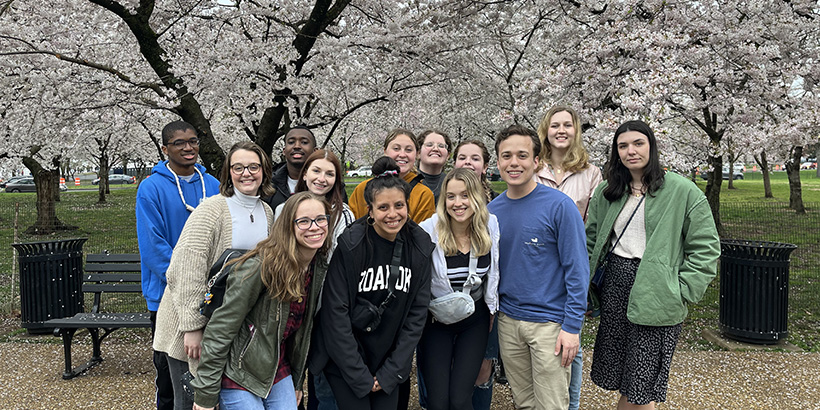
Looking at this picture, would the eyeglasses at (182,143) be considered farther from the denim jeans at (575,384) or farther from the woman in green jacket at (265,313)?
the denim jeans at (575,384)

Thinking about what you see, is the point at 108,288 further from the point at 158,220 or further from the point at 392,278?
the point at 392,278

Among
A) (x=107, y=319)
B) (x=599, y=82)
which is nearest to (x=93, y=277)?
(x=107, y=319)

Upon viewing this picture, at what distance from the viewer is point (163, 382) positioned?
3387 millimetres

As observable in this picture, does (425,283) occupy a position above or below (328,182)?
below

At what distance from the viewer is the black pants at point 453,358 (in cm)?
303

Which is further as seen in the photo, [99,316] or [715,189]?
[715,189]

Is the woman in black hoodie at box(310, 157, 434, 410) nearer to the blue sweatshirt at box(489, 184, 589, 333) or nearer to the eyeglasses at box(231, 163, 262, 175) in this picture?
the blue sweatshirt at box(489, 184, 589, 333)

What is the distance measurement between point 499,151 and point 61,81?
9.20 m

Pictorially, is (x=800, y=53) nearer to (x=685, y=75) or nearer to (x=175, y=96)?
(x=685, y=75)

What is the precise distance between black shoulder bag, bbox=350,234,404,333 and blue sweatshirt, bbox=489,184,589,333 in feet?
2.17

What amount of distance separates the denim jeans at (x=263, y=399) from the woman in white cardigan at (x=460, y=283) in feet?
2.53

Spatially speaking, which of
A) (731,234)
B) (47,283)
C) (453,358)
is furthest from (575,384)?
(731,234)

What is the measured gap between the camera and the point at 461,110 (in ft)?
53.7

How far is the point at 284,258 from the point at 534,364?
1.51 m
